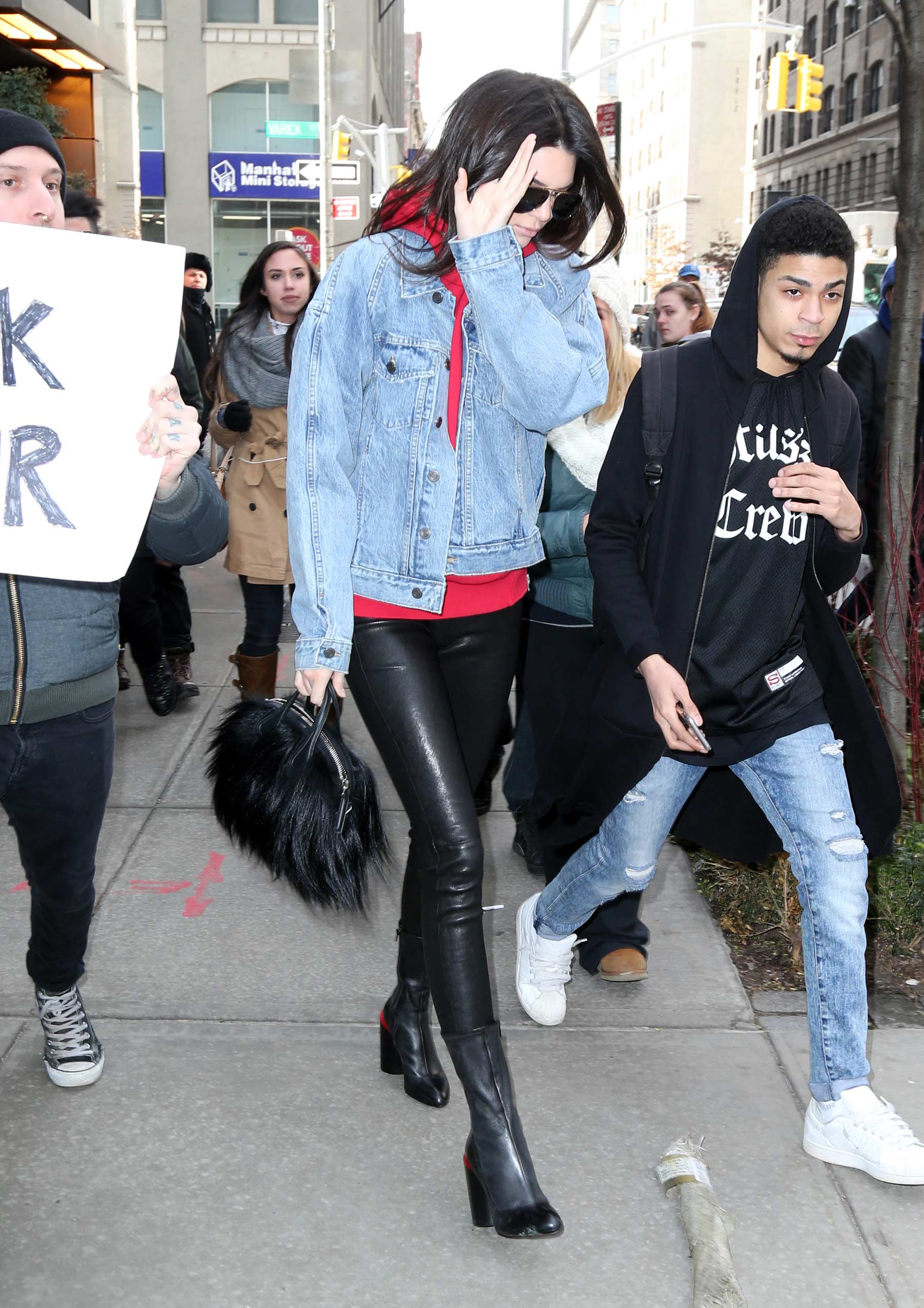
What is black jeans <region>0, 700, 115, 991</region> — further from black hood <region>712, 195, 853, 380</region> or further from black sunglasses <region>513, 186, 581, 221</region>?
black hood <region>712, 195, 853, 380</region>

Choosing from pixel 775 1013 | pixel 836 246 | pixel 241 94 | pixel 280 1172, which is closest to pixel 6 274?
pixel 836 246

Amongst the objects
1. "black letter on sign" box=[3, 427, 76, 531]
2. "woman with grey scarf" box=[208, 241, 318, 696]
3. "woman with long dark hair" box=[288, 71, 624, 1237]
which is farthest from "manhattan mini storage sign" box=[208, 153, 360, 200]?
"black letter on sign" box=[3, 427, 76, 531]

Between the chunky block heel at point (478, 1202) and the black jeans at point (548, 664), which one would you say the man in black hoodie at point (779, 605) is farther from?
the black jeans at point (548, 664)

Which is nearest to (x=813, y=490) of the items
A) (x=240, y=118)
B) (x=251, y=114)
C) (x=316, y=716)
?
(x=316, y=716)

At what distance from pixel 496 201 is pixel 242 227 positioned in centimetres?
3579

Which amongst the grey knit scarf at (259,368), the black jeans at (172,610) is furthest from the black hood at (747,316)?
the black jeans at (172,610)

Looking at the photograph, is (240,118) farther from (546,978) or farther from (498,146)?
(498,146)

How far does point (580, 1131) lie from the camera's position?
316 centimetres

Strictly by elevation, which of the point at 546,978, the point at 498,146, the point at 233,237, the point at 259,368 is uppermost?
the point at 233,237

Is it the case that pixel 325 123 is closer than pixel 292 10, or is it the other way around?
pixel 325 123

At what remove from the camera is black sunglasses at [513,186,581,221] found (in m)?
2.67

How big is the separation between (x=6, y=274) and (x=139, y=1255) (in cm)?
188

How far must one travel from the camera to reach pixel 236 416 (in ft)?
19.7

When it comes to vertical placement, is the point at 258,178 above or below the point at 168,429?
above
